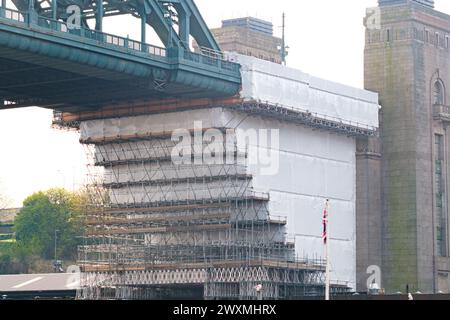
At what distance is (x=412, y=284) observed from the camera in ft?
445

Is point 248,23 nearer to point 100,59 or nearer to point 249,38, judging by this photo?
point 249,38

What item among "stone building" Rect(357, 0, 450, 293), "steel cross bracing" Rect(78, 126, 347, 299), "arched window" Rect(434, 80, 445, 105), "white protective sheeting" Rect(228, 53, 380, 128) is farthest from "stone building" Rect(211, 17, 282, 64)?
"steel cross bracing" Rect(78, 126, 347, 299)

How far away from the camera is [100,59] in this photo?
357 feet

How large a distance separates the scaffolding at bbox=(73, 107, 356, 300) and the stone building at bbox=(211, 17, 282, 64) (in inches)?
979

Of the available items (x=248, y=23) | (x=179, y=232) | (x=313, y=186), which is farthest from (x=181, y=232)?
(x=248, y=23)

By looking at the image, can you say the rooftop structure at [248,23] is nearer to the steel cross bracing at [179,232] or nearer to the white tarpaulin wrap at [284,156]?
the white tarpaulin wrap at [284,156]

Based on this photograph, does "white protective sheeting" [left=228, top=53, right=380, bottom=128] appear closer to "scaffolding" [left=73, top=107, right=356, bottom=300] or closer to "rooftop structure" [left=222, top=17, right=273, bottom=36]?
"scaffolding" [left=73, top=107, right=356, bottom=300]

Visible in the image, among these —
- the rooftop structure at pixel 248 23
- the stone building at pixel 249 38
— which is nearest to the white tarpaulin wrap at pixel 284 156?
the stone building at pixel 249 38

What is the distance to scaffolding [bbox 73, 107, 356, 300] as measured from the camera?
12388 centimetres

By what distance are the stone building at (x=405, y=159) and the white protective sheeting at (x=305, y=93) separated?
10.3ft

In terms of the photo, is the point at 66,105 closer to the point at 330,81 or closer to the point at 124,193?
the point at 124,193

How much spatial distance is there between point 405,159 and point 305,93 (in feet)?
50.5

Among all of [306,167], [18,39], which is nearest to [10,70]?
[18,39]

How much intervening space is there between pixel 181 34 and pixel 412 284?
36642 mm
